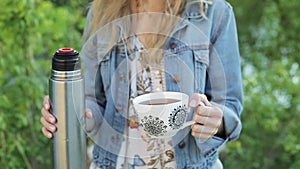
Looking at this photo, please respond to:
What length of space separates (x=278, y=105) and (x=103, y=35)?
3.46 ft

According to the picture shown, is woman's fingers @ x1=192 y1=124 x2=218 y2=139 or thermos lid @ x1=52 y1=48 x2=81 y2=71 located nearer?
thermos lid @ x1=52 y1=48 x2=81 y2=71

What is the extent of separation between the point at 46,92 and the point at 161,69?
827 mm

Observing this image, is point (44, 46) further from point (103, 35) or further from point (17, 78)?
point (103, 35)

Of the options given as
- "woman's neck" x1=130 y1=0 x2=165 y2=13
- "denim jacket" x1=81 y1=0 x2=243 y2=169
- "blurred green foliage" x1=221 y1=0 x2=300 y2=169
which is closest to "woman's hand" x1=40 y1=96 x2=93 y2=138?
"denim jacket" x1=81 y1=0 x2=243 y2=169

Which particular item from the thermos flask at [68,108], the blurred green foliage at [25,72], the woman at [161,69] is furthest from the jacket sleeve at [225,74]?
the blurred green foliage at [25,72]

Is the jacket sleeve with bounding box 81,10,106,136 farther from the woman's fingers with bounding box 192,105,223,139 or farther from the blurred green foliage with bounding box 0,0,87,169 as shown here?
the blurred green foliage with bounding box 0,0,87,169

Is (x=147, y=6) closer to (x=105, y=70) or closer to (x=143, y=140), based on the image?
(x=105, y=70)

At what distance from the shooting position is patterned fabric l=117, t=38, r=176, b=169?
1393mm

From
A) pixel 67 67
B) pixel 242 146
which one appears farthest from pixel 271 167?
pixel 67 67

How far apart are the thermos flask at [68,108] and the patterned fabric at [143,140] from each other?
0.25 metres

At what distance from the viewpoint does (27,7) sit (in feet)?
6.45

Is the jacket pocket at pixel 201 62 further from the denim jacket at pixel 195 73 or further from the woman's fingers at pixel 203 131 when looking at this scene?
the woman's fingers at pixel 203 131

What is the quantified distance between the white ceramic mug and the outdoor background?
31.6 inches

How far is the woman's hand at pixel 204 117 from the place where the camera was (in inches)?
48.6
